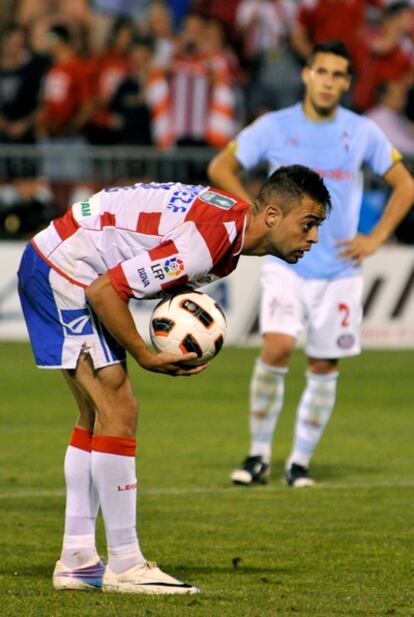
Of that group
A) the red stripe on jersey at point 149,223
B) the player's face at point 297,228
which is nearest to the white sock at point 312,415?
the player's face at point 297,228

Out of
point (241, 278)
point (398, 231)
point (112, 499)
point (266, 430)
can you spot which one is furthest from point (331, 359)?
point (398, 231)

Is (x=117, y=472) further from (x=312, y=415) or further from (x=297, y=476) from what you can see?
(x=312, y=415)

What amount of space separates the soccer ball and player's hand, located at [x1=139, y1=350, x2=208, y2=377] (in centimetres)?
3

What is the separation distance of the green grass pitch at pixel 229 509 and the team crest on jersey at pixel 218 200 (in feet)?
5.30

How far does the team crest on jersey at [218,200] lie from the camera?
22.2 ft

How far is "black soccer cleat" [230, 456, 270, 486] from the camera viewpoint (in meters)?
10.0

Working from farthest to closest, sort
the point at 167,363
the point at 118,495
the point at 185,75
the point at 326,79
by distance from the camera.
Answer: the point at 185,75, the point at 326,79, the point at 118,495, the point at 167,363

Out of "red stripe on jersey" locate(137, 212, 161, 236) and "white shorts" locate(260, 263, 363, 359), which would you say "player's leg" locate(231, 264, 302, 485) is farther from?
"red stripe on jersey" locate(137, 212, 161, 236)

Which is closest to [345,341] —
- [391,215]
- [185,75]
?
[391,215]

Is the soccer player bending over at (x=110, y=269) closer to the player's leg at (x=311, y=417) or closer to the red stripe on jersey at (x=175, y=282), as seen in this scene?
the red stripe on jersey at (x=175, y=282)

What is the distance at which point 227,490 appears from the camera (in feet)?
32.3

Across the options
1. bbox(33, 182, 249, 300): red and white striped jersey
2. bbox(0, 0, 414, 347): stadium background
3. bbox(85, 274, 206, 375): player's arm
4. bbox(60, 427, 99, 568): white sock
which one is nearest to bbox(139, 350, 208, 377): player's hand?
bbox(85, 274, 206, 375): player's arm

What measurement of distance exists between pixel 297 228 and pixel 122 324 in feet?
2.81

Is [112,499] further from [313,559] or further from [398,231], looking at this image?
[398,231]
